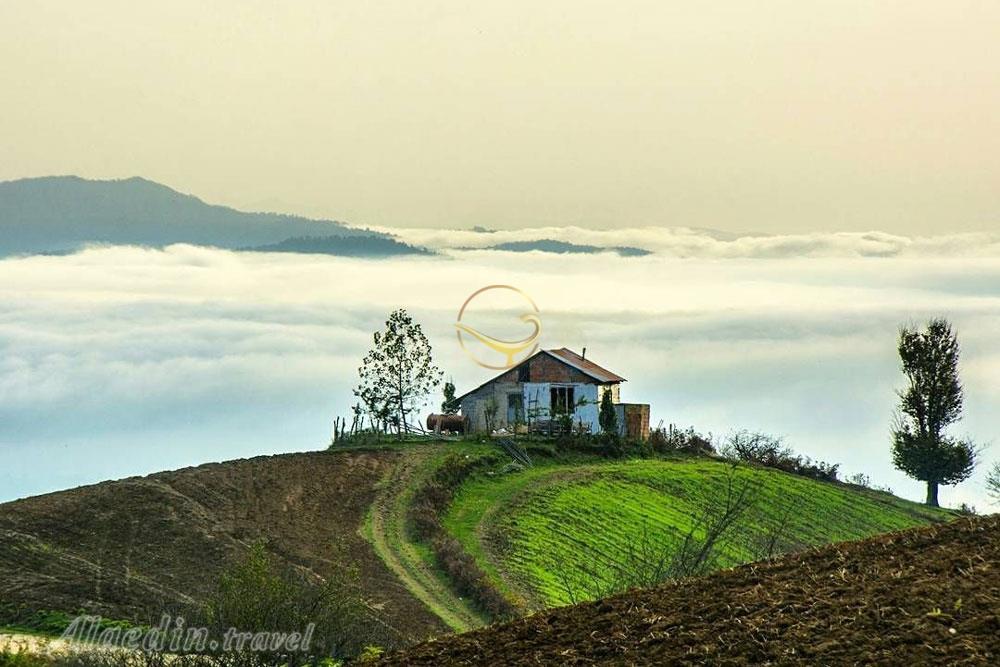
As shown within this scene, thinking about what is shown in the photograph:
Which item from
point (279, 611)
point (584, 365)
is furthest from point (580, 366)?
point (279, 611)

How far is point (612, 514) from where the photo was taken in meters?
66.0

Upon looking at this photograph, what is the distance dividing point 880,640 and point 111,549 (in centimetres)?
4090

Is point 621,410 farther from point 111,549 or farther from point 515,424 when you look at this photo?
point 111,549

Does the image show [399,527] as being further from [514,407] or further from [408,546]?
[514,407]

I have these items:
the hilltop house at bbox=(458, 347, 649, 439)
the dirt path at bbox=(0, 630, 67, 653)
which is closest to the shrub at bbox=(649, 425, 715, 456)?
the hilltop house at bbox=(458, 347, 649, 439)

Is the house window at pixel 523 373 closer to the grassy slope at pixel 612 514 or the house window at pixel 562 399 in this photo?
the house window at pixel 562 399

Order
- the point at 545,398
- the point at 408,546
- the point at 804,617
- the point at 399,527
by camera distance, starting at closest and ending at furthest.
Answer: the point at 804,617, the point at 408,546, the point at 399,527, the point at 545,398

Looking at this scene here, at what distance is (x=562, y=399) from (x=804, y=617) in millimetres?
68830

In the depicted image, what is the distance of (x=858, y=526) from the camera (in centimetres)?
7756

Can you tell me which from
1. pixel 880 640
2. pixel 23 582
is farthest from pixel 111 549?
pixel 880 640

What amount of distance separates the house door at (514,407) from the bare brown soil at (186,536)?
17989mm

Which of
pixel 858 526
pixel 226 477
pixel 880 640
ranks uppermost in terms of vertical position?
pixel 880 640

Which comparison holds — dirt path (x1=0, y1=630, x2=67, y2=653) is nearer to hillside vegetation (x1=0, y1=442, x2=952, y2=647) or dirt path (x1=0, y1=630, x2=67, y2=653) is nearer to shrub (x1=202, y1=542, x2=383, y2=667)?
hillside vegetation (x1=0, y1=442, x2=952, y2=647)

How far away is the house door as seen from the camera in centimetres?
8675
